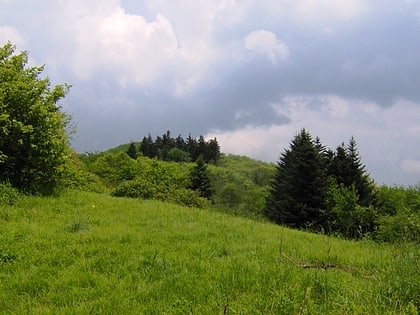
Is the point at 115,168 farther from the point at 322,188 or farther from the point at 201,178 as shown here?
the point at 322,188

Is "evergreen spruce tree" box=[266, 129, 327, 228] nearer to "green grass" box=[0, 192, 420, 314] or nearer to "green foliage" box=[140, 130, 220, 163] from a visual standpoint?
"green grass" box=[0, 192, 420, 314]

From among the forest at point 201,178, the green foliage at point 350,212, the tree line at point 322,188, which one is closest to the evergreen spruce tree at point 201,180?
the forest at point 201,178

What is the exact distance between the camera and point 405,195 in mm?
46750

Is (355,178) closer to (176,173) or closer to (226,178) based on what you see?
(176,173)

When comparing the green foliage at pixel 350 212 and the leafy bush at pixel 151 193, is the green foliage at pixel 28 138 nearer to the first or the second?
the leafy bush at pixel 151 193

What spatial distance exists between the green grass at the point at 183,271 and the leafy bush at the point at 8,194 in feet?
4.11

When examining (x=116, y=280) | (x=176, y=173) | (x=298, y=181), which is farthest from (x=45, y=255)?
(x=176, y=173)

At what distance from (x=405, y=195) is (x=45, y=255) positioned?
47192mm

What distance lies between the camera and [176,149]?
108 metres

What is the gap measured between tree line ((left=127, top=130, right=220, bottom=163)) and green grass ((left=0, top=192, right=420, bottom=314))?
91.2 metres

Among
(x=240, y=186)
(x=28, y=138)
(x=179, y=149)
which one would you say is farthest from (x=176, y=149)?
(x=28, y=138)

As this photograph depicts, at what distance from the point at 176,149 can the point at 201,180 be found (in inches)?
1701

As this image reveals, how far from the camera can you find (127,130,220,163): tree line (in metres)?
105

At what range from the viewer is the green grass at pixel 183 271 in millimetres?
5070
